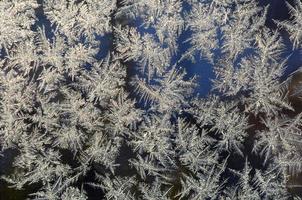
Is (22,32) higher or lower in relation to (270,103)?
higher

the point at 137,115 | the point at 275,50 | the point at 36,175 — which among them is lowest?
the point at 36,175

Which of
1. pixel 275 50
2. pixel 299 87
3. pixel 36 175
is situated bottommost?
pixel 36 175

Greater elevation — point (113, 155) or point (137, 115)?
point (137, 115)

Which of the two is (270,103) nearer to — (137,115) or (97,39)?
(137,115)

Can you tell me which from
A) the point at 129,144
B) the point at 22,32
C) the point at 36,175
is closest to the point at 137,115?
the point at 129,144

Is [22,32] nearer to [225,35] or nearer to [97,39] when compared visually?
[97,39]

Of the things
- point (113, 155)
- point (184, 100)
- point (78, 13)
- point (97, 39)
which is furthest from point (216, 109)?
point (78, 13)
